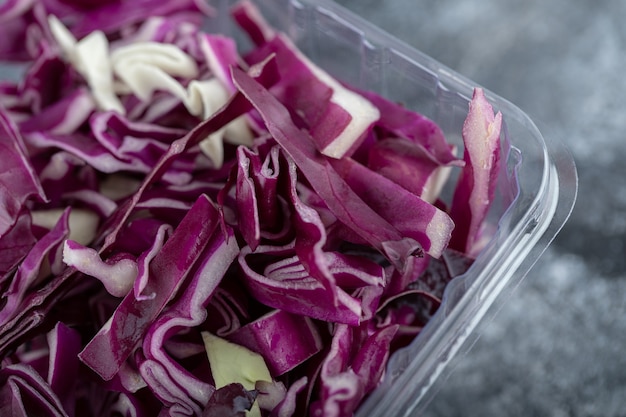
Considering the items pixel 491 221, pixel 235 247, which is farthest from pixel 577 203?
pixel 235 247

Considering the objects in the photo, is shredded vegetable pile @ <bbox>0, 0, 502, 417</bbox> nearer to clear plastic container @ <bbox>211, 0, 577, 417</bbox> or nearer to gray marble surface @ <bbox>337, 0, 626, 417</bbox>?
clear plastic container @ <bbox>211, 0, 577, 417</bbox>

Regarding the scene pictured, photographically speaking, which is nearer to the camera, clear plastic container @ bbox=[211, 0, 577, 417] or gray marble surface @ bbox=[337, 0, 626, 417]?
clear plastic container @ bbox=[211, 0, 577, 417]

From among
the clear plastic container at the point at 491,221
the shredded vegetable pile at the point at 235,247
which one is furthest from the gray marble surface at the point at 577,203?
the shredded vegetable pile at the point at 235,247

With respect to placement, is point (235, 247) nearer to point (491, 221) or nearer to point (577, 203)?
point (491, 221)

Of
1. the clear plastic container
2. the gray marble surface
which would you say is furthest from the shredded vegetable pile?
the gray marble surface
